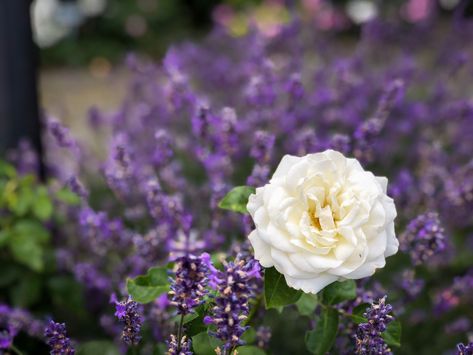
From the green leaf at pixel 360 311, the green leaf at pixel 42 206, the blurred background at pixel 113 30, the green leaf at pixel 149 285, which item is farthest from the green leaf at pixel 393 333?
the blurred background at pixel 113 30

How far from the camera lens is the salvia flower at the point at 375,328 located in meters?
1.02

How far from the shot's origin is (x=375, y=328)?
1.04 m

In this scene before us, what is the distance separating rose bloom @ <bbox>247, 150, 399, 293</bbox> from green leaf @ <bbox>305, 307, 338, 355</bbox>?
243 millimetres

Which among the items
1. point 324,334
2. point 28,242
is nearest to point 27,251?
point 28,242

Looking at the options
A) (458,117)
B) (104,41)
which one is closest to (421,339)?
(458,117)

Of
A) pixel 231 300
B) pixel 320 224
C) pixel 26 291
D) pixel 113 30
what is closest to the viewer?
pixel 231 300

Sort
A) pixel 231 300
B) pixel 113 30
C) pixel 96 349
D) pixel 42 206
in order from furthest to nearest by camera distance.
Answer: pixel 113 30 < pixel 42 206 < pixel 96 349 < pixel 231 300

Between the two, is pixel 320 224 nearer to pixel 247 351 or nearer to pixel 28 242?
pixel 247 351

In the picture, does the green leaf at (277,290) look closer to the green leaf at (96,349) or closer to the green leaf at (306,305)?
the green leaf at (306,305)

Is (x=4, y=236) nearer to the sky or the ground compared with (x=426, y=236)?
nearer to the sky

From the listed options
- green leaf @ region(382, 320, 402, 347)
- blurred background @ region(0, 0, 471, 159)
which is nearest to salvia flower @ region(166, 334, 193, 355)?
green leaf @ region(382, 320, 402, 347)

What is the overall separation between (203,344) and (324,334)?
0.26 metres

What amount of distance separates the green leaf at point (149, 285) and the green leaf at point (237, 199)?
0.19 m

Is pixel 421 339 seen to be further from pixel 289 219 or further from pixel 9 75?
pixel 9 75
